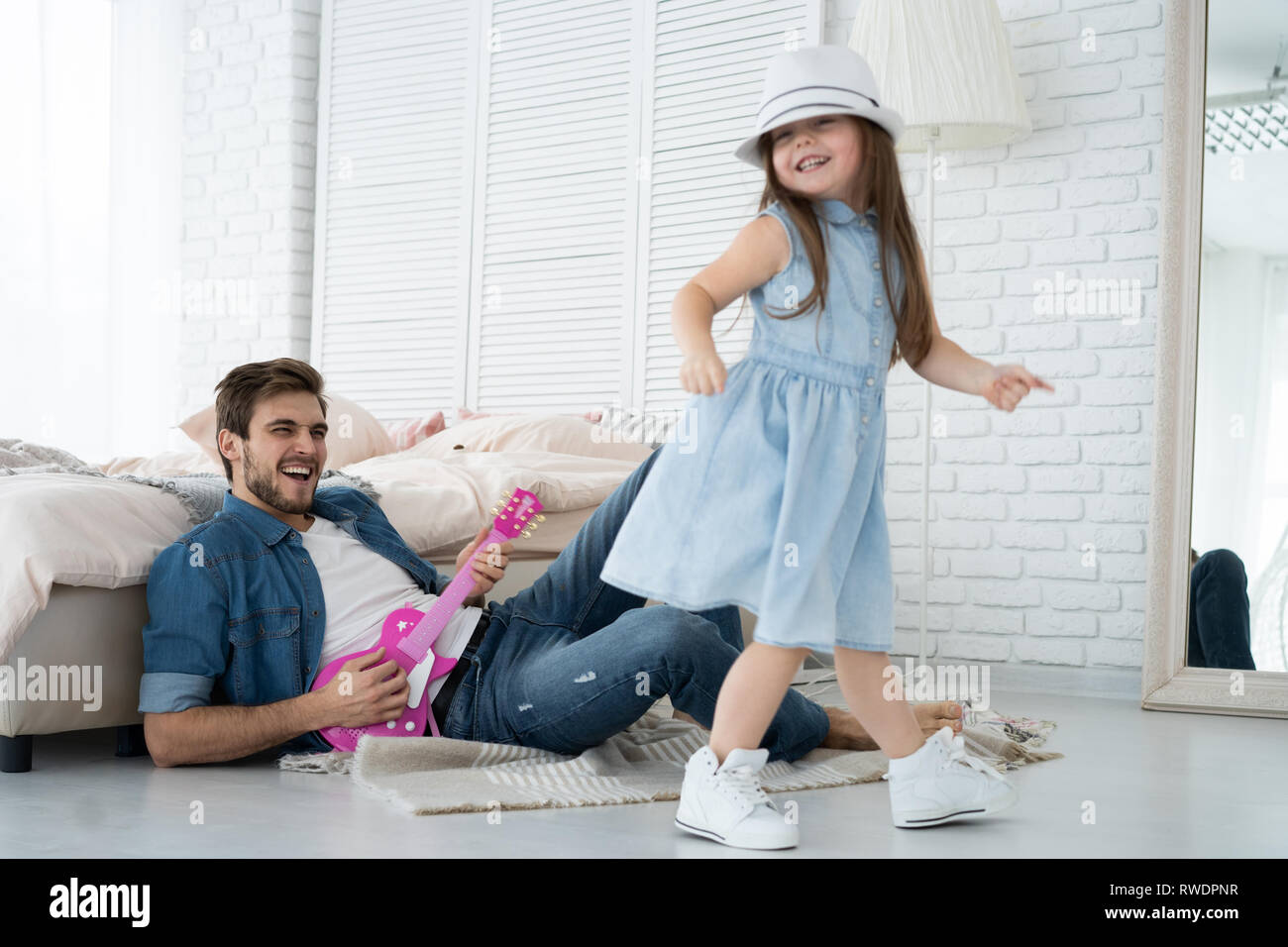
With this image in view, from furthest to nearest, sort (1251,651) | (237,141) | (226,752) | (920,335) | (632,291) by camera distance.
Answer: (237,141)
(632,291)
(1251,651)
(226,752)
(920,335)

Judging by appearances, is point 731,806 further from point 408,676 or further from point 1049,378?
point 1049,378

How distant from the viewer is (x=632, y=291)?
4156 mm

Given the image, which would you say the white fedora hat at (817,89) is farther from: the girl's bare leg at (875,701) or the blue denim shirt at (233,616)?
the blue denim shirt at (233,616)

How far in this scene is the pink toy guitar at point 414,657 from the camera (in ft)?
6.31

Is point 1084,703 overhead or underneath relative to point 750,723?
underneath

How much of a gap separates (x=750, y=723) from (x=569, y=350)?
2868mm

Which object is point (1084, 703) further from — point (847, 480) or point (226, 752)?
point (226, 752)

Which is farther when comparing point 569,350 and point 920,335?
point 569,350

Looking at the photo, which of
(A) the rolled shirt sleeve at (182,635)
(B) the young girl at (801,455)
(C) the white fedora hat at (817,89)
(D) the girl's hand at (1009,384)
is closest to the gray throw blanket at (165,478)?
(A) the rolled shirt sleeve at (182,635)

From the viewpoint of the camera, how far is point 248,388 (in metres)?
2.02

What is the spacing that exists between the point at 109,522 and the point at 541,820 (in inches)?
33.1

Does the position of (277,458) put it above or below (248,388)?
below

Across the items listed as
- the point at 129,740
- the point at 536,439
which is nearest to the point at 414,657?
the point at 129,740
